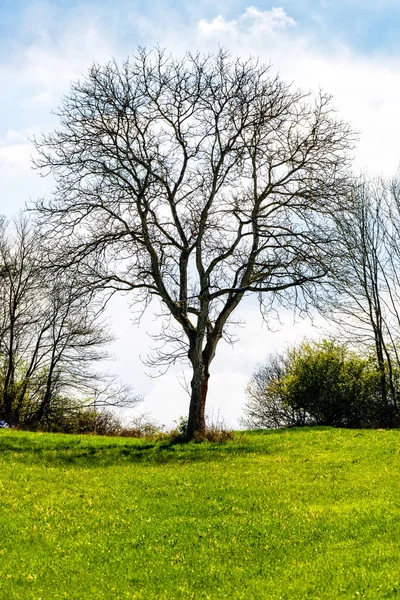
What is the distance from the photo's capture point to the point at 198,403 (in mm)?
19984

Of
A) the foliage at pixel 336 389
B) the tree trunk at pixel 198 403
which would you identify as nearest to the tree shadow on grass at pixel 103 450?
the tree trunk at pixel 198 403

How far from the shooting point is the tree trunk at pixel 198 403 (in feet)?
65.4

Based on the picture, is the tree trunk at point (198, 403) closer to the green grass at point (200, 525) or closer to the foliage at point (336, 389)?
the green grass at point (200, 525)

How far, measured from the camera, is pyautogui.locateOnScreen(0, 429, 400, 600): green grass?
7.43 m

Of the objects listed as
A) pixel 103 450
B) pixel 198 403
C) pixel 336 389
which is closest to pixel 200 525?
pixel 103 450

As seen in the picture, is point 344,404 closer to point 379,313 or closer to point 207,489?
point 379,313

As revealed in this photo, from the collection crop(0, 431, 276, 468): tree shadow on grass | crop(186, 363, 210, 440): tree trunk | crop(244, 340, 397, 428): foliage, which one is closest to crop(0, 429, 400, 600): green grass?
crop(0, 431, 276, 468): tree shadow on grass

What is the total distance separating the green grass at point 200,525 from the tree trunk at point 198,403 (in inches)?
119

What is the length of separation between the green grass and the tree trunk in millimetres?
3023

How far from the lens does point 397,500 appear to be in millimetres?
10922

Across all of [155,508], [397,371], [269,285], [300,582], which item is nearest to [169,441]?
[269,285]

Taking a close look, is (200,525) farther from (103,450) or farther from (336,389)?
(336,389)

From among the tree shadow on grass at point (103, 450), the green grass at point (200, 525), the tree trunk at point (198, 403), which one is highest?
the tree trunk at point (198, 403)

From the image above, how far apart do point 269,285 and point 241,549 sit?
1296 centimetres
